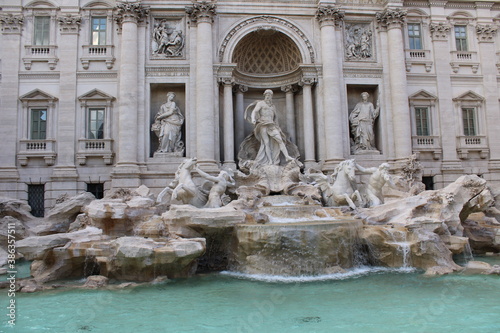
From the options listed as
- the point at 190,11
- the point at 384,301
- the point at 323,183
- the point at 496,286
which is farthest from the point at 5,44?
the point at 496,286

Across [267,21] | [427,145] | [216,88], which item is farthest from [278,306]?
[427,145]

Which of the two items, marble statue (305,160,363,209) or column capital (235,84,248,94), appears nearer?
marble statue (305,160,363,209)

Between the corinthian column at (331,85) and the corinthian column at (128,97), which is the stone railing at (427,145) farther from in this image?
the corinthian column at (128,97)

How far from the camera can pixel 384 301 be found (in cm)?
809

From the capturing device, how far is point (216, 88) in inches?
729

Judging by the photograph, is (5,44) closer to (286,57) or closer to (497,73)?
(286,57)

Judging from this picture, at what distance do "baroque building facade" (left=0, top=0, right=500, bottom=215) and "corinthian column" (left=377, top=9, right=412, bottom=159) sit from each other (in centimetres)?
7

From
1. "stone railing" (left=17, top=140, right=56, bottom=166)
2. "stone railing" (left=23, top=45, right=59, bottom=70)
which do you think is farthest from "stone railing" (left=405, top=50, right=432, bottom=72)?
"stone railing" (left=17, top=140, right=56, bottom=166)

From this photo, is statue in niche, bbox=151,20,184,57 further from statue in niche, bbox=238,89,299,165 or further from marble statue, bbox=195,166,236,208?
marble statue, bbox=195,166,236,208

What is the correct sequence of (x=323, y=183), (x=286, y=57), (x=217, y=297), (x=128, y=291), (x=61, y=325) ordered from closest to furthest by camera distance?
(x=61, y=325), (x=217, y=297), (x=128, y=291), (x=323, y=183), (x=286, y=57)

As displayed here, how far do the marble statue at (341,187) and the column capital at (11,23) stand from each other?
15622mm

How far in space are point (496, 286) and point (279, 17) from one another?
49.2 ft

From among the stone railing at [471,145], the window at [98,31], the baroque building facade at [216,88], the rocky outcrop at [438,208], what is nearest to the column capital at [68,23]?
the baroque building facade at [216,88]

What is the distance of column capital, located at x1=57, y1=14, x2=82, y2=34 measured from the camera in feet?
62.2
